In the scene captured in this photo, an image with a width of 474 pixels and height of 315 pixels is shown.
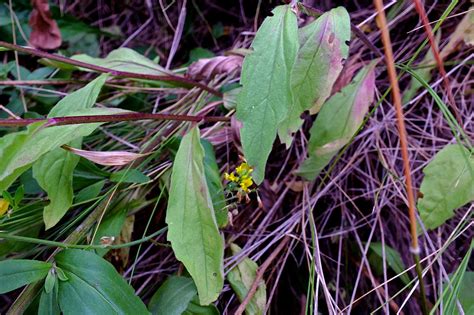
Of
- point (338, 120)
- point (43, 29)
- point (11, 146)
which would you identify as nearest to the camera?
point (11, 146)

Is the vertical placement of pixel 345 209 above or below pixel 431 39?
below

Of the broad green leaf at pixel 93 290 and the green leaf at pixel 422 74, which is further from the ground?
the green leaf at pixel 422 74

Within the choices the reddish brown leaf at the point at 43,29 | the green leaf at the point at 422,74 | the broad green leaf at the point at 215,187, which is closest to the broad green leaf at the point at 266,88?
the broad green leaf at the point at 215,187

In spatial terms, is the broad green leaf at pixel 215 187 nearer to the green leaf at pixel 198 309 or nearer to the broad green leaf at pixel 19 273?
the green leaf at pixel 198 309

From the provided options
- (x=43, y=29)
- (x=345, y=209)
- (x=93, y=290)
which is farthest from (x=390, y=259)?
(x=43, y=29)

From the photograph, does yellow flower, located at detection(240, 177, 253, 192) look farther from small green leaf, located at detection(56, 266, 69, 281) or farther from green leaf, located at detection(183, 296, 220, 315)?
small green leaf, located at detection(56, 266, 69, 281)

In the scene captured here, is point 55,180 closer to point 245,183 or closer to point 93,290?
→ point 93,290

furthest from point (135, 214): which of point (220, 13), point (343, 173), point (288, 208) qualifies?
point (220, 13)
